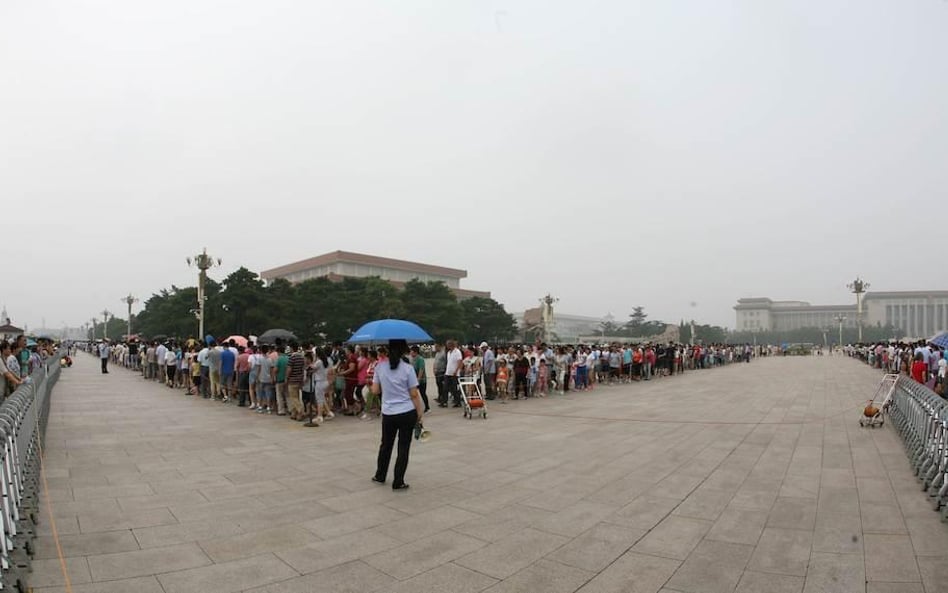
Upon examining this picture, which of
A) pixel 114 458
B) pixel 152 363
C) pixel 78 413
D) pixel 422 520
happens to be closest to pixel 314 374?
pixel 114 458

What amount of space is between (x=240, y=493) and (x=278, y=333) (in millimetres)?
14621

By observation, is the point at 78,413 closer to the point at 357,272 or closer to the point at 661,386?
the point at 661,386

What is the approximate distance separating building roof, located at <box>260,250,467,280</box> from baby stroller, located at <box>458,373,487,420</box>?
238 feet

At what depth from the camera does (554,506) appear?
5.18 meters

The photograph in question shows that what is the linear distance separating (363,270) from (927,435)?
270 feet

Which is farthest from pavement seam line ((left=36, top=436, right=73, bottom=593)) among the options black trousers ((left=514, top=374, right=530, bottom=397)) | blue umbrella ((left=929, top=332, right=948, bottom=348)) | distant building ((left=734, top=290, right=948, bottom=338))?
Answer: distant building ((left=734, top=290, right=948, bottom=338))

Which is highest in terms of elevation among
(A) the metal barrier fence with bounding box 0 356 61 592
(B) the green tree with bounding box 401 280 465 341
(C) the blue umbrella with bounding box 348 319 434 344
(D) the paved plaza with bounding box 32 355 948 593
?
(B) the green tree with bounding box 401 280 465 341

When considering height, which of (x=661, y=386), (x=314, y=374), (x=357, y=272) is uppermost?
(x=357, y=272)

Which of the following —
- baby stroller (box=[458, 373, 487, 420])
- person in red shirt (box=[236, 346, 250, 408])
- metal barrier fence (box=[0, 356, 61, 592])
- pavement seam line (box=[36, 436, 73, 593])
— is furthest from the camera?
person in red shirt (box=[236, 346, 250, 408])

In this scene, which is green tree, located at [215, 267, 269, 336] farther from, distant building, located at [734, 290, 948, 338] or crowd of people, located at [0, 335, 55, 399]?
distant building, located at [734, 290, 948, 338]

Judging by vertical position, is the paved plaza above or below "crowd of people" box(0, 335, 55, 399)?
below

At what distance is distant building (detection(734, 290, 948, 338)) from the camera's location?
11581cm

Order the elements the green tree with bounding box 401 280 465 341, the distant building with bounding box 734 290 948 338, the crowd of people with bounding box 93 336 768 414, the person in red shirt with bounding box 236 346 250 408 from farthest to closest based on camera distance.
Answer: the distant building with bounding box 734 290 948 338 < the green tree with bounding box 401 280 465 341 < the person in red shirt with bounding box 236 346 250 408 < the crowd of people with bounding box 93 336 768 414

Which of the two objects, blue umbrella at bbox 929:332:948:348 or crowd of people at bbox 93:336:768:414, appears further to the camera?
blue umbrella at bbox 929:332:948:348
